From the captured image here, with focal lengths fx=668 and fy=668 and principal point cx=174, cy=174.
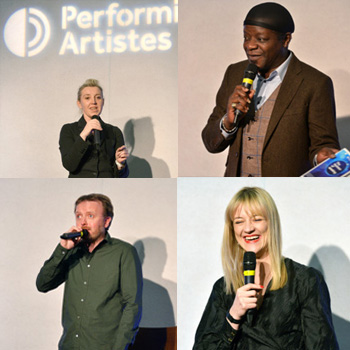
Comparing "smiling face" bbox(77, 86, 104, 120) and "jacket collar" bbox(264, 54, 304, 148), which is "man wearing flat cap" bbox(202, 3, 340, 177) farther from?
"smiling face" bbox(77, 86, 104, 120)

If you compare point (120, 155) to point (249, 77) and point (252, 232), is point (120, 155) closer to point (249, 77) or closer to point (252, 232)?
point (249, 77)

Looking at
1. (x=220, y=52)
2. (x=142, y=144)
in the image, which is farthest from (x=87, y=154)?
(x=220, y=52)

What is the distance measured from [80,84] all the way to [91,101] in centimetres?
127

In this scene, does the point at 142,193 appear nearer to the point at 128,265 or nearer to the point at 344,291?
the point at 128,265

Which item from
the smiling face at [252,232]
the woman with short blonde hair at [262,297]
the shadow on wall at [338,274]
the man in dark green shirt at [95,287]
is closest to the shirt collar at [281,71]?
the woman with short blonde hair at [262,297]

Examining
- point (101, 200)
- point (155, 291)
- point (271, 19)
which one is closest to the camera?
point (271, 19)

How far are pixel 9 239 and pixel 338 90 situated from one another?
2.51m

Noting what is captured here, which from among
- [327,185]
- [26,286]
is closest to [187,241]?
[327,185]

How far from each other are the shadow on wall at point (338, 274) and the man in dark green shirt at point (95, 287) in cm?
102

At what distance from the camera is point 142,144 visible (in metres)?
5.47

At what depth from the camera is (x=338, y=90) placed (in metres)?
4.81

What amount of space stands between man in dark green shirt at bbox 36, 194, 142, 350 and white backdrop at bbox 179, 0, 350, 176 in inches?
61.5

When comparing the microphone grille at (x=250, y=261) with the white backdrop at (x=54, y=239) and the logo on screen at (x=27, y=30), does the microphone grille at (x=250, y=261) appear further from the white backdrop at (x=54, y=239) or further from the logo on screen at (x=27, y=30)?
the logo on screen at (x=27, y=30)

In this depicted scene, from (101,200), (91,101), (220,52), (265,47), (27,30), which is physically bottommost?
(101,200)
